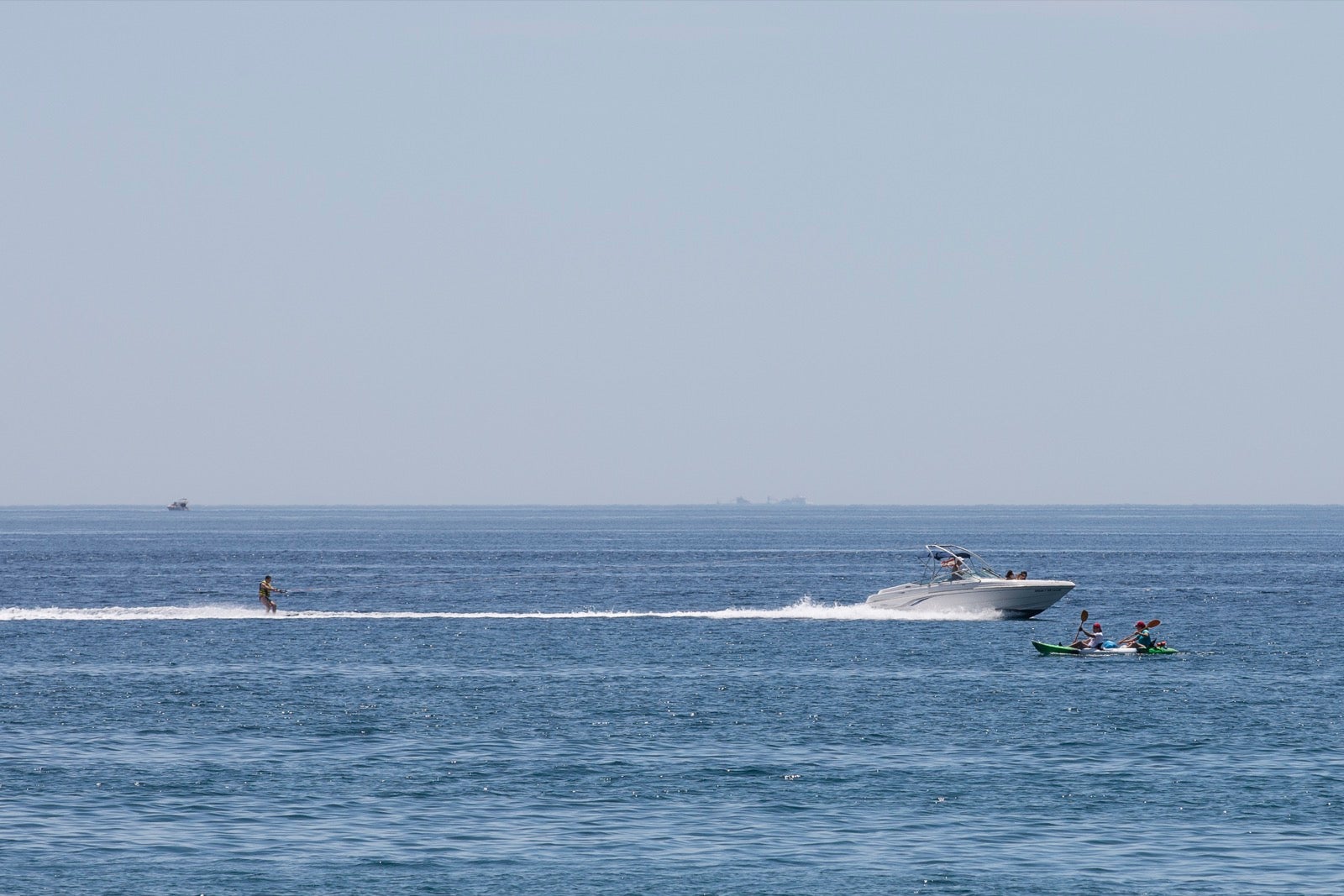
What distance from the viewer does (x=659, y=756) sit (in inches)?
1634

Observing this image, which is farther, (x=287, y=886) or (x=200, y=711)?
Result: (x=200, y=711)

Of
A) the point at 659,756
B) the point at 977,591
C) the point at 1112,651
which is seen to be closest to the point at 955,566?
the point at 977,591

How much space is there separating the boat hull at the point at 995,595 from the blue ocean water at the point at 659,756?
0.86 m

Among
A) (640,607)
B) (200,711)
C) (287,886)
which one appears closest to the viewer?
(287,886)

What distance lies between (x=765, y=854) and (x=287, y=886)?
8.99m

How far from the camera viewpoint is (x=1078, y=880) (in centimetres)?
2948

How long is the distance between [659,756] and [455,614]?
49441 mm

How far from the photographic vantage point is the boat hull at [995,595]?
80000 millimetres

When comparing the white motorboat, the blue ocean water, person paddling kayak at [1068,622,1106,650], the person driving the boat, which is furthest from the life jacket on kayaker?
the person driving the boat

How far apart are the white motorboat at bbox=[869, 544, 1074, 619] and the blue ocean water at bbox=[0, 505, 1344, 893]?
96 cm

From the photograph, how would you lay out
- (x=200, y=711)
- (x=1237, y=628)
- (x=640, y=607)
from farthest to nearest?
(x=640, y=607)
(x=1237, y=628)
(x=200, y=711)

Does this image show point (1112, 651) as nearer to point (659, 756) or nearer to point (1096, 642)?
point (1096, 642)

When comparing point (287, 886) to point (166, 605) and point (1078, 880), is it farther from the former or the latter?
point (166, 605)

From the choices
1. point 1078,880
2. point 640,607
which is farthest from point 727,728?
point 640,607
